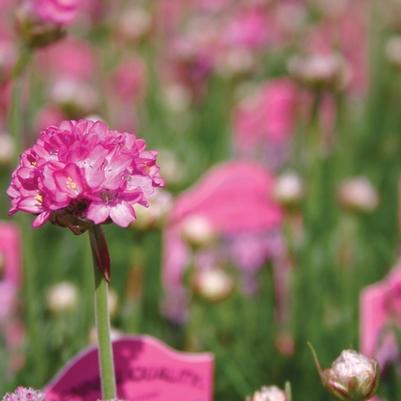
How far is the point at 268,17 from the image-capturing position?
1491 millimetres

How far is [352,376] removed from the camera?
0.43 m

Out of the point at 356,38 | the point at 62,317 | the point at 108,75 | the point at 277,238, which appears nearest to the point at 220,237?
the point at 277,238

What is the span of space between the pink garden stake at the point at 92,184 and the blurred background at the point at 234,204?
0.22 meters

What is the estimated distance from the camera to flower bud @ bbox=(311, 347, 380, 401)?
43cm

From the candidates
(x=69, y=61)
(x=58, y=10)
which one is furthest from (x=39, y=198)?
(x=69, y=61)

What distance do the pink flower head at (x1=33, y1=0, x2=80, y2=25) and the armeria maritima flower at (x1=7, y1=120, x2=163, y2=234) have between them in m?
0.23

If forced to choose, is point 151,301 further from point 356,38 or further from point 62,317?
point 356,38

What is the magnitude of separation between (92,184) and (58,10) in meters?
0.26

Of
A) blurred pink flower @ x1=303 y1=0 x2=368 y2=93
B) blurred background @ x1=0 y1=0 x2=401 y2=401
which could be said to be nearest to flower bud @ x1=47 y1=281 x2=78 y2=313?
blurred background @ x1=0 y1=0 x2=401 y2=401

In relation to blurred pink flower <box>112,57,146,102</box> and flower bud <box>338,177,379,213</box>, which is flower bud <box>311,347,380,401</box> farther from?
blurred pink flower <box>112,57,146,102</box>

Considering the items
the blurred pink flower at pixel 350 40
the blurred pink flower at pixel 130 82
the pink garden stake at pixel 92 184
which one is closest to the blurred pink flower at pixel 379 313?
the pink garden stake at pixel 92 184

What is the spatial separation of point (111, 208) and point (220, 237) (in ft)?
1.99

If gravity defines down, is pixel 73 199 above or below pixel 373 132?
above

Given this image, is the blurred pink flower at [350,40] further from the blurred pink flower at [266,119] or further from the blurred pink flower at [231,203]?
the blurred pink flower at [231,203]
